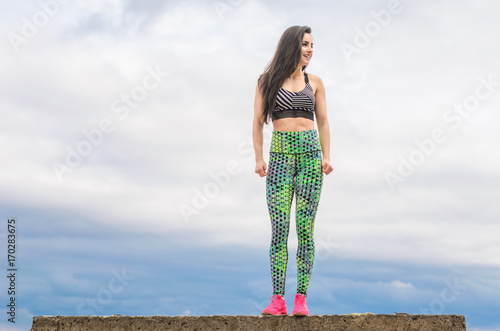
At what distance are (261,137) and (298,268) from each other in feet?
5.95

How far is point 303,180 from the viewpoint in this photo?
23.9ft

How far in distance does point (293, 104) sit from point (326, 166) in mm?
936

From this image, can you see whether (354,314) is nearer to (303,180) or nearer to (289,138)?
(303,180)

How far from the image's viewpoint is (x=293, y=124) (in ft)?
24.2

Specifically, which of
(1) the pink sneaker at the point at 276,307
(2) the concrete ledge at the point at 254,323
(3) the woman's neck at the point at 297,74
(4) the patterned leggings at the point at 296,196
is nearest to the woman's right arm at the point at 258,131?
(4) the patterned leggings at the point at 296,196

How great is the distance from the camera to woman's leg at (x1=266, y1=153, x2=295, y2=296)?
724cm

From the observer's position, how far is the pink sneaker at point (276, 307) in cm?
717

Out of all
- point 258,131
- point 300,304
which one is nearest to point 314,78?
point 258,131

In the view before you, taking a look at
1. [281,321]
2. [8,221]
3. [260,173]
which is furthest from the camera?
[8,221]

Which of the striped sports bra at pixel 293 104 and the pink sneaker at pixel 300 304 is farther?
the striped sports bra at pixel 293 104

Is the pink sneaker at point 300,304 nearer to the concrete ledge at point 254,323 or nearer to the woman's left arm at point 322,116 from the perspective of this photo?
the concrete ledge at point 254,323

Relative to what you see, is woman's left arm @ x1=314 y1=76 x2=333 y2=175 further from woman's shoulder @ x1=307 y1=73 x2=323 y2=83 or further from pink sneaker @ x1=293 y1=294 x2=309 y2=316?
pink sneaker @ x1=293 y1=294 x2=309 y2=316

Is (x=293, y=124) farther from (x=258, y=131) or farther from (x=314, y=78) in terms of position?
(x=314, y=78)

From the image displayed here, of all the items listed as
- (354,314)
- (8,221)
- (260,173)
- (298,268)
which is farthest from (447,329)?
(8,221)
